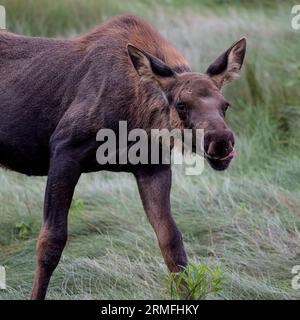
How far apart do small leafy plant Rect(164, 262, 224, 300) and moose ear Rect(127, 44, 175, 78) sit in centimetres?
139

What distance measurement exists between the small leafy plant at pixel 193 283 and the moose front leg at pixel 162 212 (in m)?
0.42

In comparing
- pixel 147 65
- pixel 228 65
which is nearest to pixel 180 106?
pixel 147 65

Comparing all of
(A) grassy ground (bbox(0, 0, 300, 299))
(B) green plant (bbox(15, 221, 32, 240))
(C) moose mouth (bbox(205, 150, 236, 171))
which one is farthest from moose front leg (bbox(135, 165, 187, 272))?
(B) green plant (bbox(15, 221, 32, 240))

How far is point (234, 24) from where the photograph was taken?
14.6 meters

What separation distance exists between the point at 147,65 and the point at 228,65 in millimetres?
598

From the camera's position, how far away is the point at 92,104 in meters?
7.58

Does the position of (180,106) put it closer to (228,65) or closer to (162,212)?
(228,65)

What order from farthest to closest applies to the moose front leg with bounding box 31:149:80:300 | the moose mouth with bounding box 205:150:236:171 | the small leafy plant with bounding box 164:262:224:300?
the moose front leg with bounding box 31:149:80:300 → the small leafy plant with bounding box 164:262:224:300 → the moose mouth with bounding box 205:150:236:171

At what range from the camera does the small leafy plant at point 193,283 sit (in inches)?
274

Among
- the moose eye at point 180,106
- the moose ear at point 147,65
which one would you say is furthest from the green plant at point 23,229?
the moose eye at point 180,106

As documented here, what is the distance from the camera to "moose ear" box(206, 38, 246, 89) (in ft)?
24.0

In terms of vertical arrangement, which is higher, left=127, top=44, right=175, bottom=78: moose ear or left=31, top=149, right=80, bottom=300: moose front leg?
left=127, top=44, right=175, bottom=78: moose ear

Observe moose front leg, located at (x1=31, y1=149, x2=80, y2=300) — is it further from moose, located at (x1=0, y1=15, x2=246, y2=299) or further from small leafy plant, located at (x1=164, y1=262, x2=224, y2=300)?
small leafy plant, located at (x1=164, y1=262, x2=224, y2=300)
